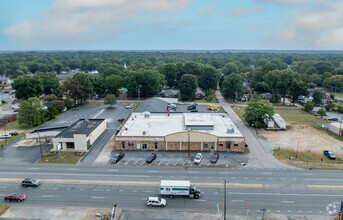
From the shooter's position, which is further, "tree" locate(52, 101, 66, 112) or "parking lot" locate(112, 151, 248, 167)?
"tree" locate(52, 101, 66, 112)

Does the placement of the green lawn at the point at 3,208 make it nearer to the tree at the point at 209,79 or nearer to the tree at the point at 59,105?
the tree at the point at 59,105

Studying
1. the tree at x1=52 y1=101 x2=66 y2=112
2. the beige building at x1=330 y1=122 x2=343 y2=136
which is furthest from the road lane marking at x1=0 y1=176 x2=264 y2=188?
the tree at x1=52 y1=101 x2=66 y2=112

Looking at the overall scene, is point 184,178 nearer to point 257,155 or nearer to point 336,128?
point 257,155

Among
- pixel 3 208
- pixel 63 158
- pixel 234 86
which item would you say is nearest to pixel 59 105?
pixel 63 158

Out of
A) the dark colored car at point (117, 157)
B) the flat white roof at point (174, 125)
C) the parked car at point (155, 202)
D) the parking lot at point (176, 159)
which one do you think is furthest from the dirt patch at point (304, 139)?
the dark colored car at point (117, 157)

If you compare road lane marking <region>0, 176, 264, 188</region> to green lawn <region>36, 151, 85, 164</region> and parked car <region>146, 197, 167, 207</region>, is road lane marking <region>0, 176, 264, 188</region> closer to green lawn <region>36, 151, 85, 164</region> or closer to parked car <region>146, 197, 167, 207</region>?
parked car <region>146, 197, 167, 207</region>
